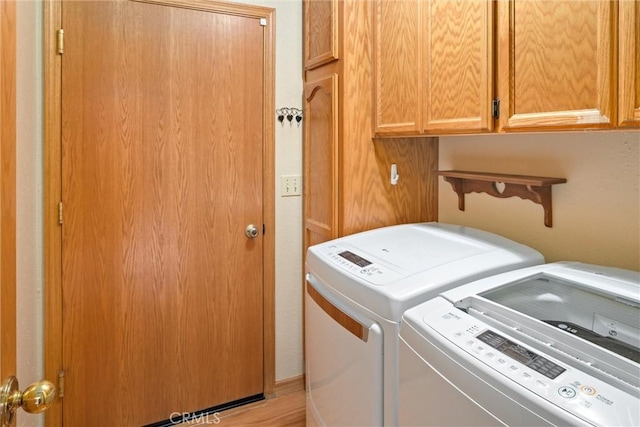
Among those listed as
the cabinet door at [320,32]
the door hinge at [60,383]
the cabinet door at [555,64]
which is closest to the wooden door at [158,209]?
the door hinge at [60,383]

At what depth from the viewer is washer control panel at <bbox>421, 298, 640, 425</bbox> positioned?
0.64 meters

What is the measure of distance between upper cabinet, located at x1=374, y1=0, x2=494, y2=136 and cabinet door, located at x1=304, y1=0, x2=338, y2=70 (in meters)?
0.19

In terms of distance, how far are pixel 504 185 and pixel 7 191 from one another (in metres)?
1.59

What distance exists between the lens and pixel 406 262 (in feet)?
4.30

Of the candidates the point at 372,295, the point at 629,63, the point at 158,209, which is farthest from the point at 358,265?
the point at 158,209

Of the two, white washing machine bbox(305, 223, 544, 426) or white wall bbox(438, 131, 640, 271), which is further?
white wall bbox(438, 131, 640, 271)

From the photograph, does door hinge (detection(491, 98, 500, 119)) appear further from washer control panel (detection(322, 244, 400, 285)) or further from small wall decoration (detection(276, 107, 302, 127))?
small wall decoration (detection(276, 107, 302, 127))

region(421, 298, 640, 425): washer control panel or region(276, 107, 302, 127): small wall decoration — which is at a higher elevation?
region(276, 107, 302, 127): small wall decoration

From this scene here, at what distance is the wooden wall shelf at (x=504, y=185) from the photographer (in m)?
1.42

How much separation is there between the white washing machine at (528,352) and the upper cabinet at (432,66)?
0.53 m

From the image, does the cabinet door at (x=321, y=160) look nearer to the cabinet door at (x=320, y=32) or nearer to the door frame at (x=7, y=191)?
the cabinet door at (x=320, y=32)

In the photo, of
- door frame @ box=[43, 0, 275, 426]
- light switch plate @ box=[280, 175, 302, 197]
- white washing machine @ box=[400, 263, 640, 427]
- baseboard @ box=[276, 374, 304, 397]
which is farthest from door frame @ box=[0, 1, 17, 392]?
baseboard @ box=[276, 374, 304, 397]

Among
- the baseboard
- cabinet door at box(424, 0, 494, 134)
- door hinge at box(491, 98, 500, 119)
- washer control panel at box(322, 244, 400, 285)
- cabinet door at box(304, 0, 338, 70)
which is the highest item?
cabinet door at box(304, 0, 338, 70)

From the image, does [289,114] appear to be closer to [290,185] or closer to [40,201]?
[290,185]
